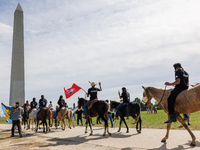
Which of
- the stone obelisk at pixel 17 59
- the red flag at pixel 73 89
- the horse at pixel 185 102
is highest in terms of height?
the stone obelisk at pixel 17 59

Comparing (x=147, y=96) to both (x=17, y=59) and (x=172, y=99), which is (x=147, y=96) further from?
(x=17, y=59)

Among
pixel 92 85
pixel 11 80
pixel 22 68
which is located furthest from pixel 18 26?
pixel 92 85

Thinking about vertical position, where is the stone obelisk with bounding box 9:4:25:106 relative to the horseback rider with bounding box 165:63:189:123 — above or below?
above

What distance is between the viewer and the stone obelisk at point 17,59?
32.8 metres

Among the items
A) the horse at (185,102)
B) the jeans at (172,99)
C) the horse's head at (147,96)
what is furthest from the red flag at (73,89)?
the jeans at (172,99)

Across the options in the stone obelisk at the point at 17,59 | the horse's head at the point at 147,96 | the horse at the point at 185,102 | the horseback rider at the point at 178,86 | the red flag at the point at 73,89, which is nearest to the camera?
the horse at the point at 185,102

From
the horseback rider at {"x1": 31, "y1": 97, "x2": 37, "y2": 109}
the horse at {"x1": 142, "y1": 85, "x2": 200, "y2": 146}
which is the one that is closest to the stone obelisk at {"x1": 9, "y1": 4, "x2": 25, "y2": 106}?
the horseback rider at {"x1": 31, "y1": 97, "x2": 37, "y2": 109}

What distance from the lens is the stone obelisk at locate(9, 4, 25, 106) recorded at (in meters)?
32.8

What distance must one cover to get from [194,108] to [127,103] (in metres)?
5.04

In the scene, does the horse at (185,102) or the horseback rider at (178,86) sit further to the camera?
the horseback rider at (178,86)

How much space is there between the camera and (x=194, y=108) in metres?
6.56

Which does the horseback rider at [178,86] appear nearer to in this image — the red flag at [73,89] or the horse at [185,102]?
the horse at [185,102]

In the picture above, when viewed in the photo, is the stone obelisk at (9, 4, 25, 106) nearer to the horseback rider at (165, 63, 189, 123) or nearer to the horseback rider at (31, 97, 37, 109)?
the horseback rider at (31, 97, 37, 109)

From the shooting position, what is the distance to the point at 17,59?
32844mm
